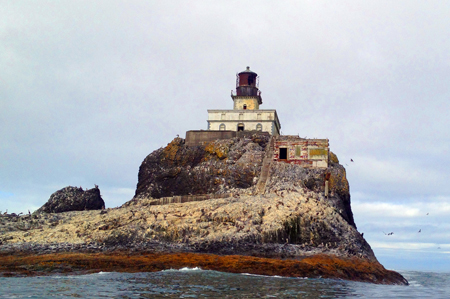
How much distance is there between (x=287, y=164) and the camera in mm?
44281

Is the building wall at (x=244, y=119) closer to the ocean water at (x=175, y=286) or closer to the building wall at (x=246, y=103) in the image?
the building wall at (x=246, y=103)

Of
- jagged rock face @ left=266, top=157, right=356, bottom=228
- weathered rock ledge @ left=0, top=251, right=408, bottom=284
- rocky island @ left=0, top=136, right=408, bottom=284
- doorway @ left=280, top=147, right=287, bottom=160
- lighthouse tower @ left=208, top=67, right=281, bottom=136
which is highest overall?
lighthouse tower @ left=208, top=67, right=281, bottom=136

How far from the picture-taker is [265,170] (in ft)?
145

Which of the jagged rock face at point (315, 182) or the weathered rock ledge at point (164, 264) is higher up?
the jagged rock face at point (315, 182)

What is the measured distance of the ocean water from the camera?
59.4ft

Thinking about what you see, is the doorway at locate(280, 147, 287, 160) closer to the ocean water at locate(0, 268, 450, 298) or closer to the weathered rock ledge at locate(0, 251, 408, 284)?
the weathered rock ledge at locate(0, 251, 408, 284)

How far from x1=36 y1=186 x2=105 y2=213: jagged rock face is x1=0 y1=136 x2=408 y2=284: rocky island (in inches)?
8.4

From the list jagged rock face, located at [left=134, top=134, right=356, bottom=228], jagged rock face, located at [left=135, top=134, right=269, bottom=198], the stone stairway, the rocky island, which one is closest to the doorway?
the stone stairway

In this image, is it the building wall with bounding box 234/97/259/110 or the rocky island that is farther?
the building wall with bounding box 234/97/259/110

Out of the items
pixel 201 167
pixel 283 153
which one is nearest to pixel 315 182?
pixel 283 153

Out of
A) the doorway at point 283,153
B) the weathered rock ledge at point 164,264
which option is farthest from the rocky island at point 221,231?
the doorway at point 283,153

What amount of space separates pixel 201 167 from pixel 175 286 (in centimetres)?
2615

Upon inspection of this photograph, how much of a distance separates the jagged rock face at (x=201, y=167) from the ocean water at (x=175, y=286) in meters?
18.4

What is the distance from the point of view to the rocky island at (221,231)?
27.2m
